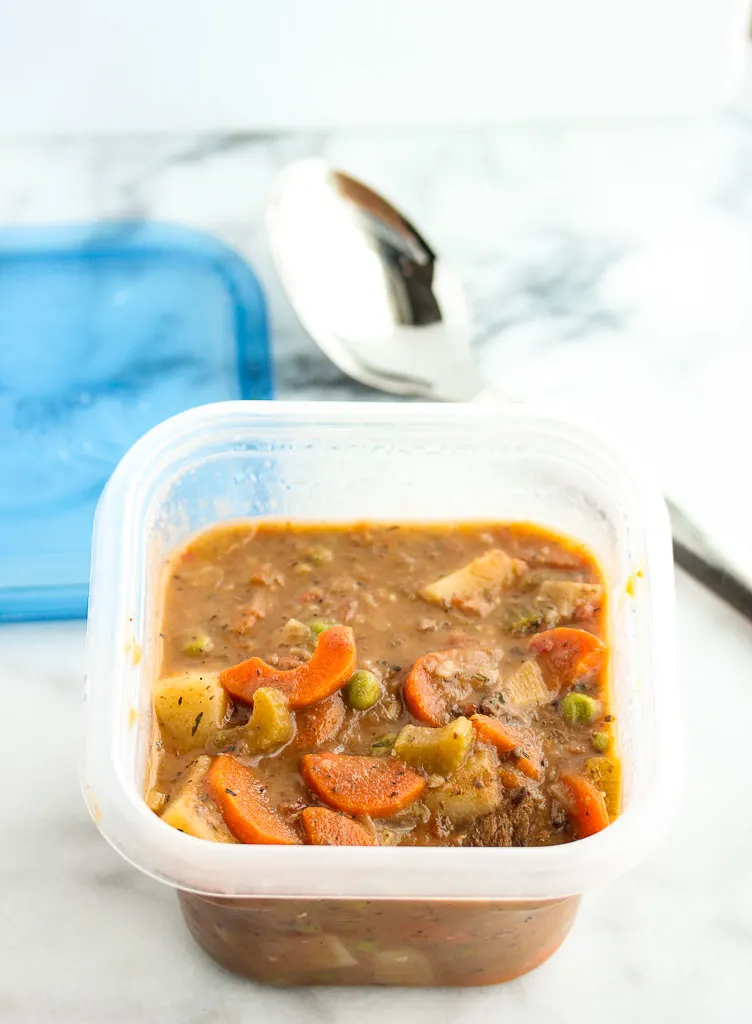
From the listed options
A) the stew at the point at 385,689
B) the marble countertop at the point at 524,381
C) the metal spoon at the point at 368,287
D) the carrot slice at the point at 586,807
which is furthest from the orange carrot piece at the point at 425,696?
the metal spoon at the point at 368,287

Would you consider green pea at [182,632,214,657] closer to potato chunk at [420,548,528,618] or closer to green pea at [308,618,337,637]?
green pea at [308,618,337,637]

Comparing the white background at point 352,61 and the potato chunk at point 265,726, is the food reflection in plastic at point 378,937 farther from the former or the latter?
the white background at point 352,61

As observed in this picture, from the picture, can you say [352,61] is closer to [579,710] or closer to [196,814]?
[579,710]

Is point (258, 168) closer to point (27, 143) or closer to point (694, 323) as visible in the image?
point (27, 143)

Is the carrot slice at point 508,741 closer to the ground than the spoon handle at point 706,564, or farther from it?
farther from it

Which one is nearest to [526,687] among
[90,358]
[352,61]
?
[90,358]

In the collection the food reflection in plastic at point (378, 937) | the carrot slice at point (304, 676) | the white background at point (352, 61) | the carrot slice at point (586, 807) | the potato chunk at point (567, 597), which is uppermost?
the white background at point (352, 61)
